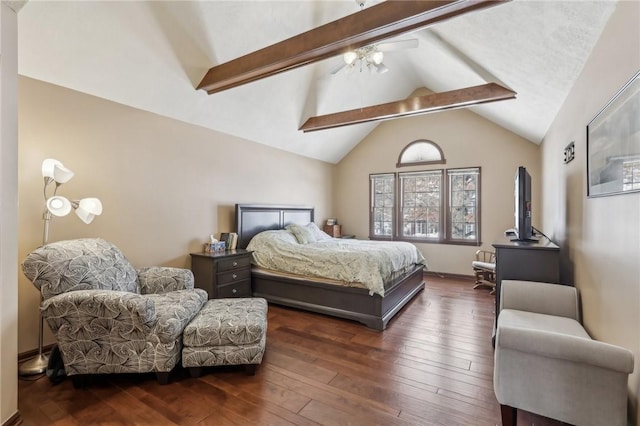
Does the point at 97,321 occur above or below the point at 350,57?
below

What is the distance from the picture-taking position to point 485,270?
15.0 ft

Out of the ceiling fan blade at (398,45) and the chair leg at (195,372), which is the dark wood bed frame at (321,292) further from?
the ceiling fan blade at (398,45)

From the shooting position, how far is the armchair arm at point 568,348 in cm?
130

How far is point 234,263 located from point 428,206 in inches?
164

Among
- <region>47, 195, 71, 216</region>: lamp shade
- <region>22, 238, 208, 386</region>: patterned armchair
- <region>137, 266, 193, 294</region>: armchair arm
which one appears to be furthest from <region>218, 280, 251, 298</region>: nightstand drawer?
<region>47, 195, 71, 216</region>: lamp shade

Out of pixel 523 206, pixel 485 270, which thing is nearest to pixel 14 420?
pixel 523 206

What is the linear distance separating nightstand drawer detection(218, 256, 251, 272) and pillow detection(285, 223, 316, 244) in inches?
36.1

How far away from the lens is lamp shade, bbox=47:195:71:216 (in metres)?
2.22

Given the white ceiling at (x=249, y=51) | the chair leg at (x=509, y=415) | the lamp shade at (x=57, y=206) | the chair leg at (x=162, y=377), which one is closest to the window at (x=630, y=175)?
the white ceiling at (x=249, y=51)

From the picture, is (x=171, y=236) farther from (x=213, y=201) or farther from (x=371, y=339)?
(x=371, y=339)

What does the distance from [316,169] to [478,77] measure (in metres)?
3.57

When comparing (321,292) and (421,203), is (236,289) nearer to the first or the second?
(321,292)

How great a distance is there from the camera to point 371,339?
9.56 ft

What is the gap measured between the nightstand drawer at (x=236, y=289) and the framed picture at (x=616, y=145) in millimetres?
3714
